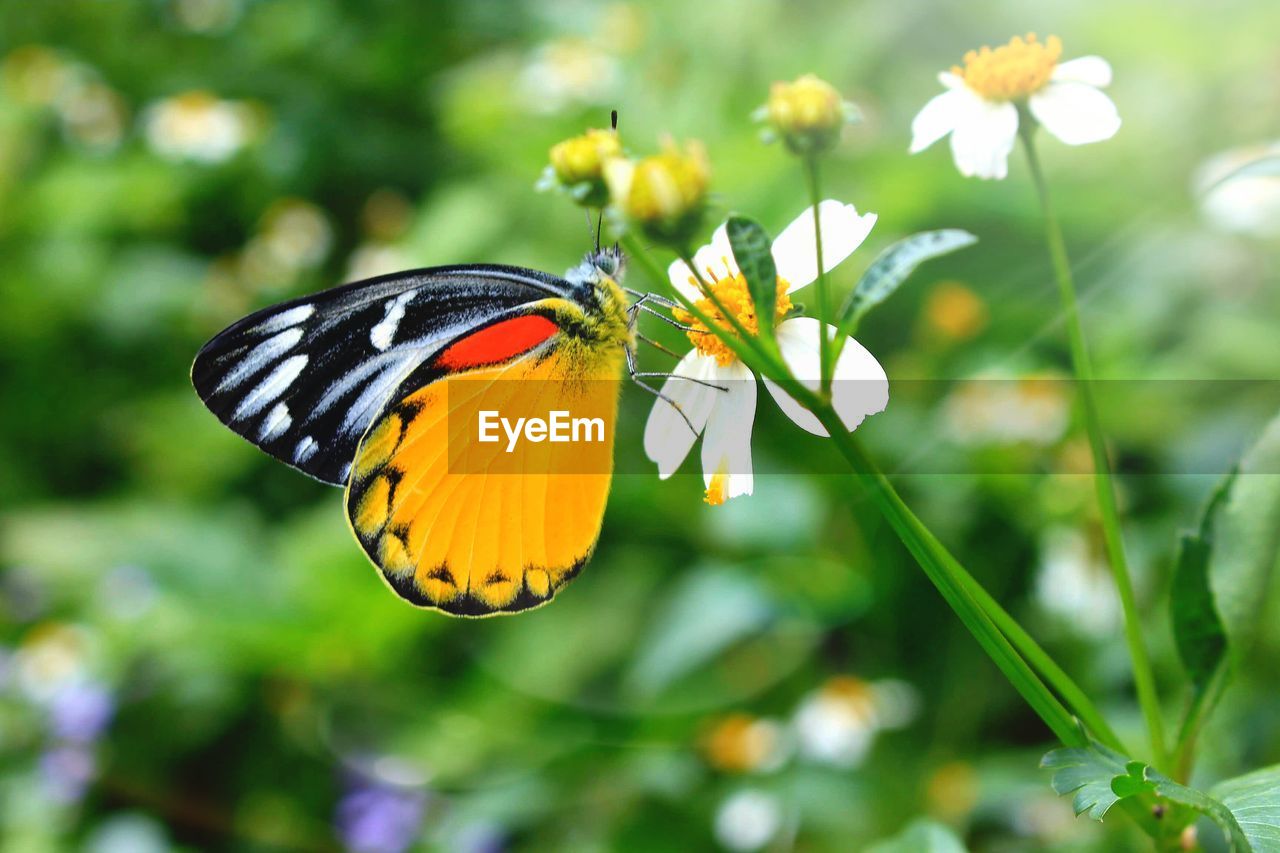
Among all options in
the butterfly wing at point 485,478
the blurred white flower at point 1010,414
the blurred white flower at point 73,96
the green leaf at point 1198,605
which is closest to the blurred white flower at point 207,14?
the blurred white flower at point 73,96

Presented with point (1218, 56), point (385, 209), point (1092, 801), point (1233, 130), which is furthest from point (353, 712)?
point (1218, 56)

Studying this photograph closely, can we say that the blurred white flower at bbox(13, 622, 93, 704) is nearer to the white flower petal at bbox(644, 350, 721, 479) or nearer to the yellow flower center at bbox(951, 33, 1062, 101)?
the white flower petal at bbox(644, 350, 721, 479)

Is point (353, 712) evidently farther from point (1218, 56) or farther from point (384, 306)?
point (1218, 56)

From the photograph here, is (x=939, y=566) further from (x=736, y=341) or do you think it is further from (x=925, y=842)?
(x=925, y=842)

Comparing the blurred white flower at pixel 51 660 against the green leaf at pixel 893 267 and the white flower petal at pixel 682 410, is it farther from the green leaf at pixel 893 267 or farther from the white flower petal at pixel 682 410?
the green leaf at pixel 893 267

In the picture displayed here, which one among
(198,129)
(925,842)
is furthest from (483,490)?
(198,129)

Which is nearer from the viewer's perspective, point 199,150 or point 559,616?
point 559,616
